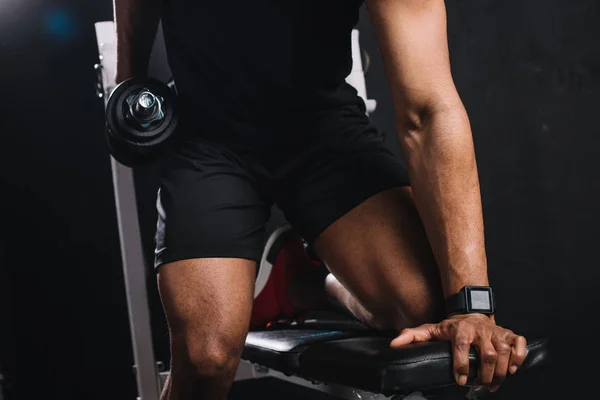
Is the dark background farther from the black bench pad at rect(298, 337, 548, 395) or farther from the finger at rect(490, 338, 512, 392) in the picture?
the finger at rect(490, 338, 512, 392)

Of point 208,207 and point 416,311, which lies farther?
point 208,207

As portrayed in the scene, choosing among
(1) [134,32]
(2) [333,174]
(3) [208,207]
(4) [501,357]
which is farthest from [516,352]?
(1) [134,32]

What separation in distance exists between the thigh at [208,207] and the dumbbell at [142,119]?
6 centimetres

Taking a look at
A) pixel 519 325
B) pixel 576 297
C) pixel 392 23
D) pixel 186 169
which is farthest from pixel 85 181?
pixel 576 297

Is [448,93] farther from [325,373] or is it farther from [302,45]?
[325,373]

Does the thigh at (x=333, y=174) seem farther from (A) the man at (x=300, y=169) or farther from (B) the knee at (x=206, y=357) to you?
(B) the knee at (x=206, y=357)

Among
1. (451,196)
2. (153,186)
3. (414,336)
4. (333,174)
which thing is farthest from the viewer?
(153,186)

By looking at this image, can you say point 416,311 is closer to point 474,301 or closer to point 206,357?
point 474,301

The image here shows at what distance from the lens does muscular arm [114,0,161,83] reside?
191cm

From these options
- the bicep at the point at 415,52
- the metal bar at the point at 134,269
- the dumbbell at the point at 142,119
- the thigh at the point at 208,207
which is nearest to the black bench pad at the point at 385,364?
the thigh at the point at 208,207

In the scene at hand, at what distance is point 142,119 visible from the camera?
5.87 feet

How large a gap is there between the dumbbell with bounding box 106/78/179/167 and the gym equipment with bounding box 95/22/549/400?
0.49 meters

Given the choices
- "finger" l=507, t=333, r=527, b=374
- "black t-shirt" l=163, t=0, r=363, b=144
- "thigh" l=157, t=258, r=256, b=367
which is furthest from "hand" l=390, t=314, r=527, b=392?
"black t-shirt" l=163, t=0, r=363, b=144

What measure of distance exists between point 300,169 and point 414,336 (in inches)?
23.2
